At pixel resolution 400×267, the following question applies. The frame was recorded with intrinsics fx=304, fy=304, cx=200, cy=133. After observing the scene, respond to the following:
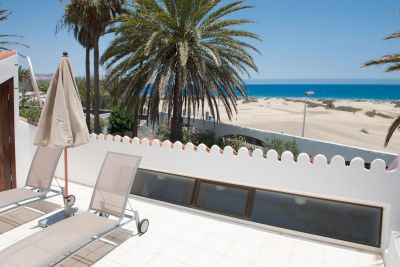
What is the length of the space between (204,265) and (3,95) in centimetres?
613

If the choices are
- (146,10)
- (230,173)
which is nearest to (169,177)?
(230,173)

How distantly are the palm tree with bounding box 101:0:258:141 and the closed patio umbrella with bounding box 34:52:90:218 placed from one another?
21.5 ft

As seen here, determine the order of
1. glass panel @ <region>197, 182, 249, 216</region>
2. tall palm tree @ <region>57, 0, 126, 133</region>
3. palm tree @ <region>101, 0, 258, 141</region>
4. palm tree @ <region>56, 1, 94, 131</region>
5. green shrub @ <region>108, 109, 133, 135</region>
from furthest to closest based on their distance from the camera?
green shrub @ <region>108, 109, 133, 135</region>
palm tree @ <region>56, 1, 94, 131</region>
tall palm tree @ <region>57, 0, 126, 133</region>
palm tree @ <region>101, 0, 258, 141</region>
glass panel @ <region>197, 182, 249, 216</region>

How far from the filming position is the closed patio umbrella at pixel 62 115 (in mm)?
5098

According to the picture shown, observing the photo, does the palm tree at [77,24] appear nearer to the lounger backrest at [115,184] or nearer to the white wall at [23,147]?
the white wall at [23,147]

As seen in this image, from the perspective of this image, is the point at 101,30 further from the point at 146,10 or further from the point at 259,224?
the point at 259,224

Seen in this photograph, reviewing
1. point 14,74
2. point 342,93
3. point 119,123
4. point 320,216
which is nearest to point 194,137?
point 119,123

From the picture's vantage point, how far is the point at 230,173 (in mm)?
6562

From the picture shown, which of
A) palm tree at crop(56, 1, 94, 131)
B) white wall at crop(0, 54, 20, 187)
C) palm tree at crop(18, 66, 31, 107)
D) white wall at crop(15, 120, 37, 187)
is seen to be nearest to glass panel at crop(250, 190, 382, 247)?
white wall at crop(15, 120, 37, 187)

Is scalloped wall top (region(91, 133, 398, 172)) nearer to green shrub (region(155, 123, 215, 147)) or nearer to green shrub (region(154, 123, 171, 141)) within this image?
green shrub (region(155, 123, 215, 147))

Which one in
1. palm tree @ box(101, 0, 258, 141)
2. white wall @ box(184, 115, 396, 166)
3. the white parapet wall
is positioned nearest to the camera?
the white parapet wall

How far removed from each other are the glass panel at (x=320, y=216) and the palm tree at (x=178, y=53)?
6.83m

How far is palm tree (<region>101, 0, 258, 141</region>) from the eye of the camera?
40.6 ft

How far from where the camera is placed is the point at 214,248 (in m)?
5.18
